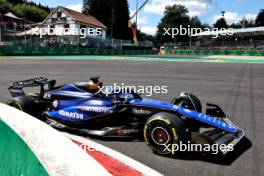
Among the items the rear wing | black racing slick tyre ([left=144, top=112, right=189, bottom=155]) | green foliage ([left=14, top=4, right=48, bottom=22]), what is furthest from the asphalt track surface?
green foliage ([left=14, top=4, right=48, bottom=22])

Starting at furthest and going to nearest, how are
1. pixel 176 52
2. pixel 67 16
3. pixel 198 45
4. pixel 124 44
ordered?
1. pixel 67 16
2. pixel 198 45
3. pixel 176 52
4. pixel 124 44

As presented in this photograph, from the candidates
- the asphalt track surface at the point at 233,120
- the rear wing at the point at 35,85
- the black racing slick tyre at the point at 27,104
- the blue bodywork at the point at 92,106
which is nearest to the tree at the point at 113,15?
A: the asphalt track surface at the point at 233,120

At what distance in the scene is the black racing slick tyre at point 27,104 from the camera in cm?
538

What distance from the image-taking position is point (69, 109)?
501cm

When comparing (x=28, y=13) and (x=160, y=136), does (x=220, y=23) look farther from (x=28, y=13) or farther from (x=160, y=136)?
(x=160, y=136)

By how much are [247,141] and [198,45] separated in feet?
157

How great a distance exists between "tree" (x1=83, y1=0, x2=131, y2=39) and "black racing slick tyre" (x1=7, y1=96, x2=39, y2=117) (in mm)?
76714

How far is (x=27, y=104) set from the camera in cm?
541

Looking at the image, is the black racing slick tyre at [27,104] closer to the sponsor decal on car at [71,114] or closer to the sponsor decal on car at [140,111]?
the sponsor decal on car at [71,114]

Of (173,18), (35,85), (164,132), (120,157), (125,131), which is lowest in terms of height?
(120,157)

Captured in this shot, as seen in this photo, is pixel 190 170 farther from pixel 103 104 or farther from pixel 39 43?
pixel 39 43

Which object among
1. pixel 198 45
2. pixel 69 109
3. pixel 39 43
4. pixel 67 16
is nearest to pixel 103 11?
pixel 67 16

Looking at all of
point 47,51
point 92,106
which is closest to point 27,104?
point 92,106

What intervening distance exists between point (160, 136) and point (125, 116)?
0.77 meters
